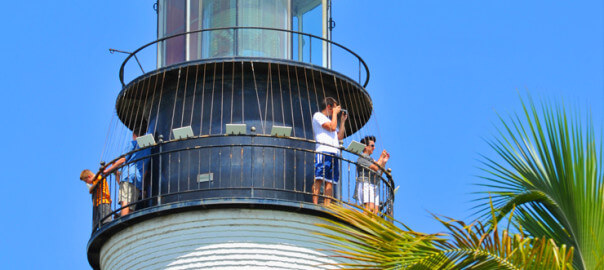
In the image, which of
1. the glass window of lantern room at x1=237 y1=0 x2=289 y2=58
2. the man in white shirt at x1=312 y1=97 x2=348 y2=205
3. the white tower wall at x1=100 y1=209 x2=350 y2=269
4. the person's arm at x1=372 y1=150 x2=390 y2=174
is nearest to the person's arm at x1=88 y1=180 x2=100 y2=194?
the white tower wall at x1=100 y1=209 x2=350 y2=269

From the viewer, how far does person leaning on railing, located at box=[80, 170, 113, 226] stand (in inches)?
893

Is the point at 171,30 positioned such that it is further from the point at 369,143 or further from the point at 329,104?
the point at 369,143

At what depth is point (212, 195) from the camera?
71.5ft

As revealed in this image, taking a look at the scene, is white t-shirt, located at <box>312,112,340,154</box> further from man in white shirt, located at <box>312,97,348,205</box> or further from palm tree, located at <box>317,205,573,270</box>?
palm tree, located at <box>317,205,573,270</box>

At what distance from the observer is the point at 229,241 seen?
21.3m

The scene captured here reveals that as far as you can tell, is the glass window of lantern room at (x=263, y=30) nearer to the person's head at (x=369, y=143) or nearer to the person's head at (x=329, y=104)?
the person's head at (x=329, y=104)

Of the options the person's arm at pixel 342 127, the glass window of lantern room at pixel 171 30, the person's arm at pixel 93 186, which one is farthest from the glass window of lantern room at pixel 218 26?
the person's arm at pixel 93 186

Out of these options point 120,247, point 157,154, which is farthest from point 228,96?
point 120,247

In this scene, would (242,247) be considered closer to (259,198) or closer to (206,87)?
(259,198)

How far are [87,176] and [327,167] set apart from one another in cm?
476

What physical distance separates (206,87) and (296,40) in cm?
207

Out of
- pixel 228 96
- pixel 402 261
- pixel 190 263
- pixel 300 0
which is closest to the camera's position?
pixel 402 261

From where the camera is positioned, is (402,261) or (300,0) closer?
(402,261)

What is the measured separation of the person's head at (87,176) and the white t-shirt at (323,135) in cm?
443
